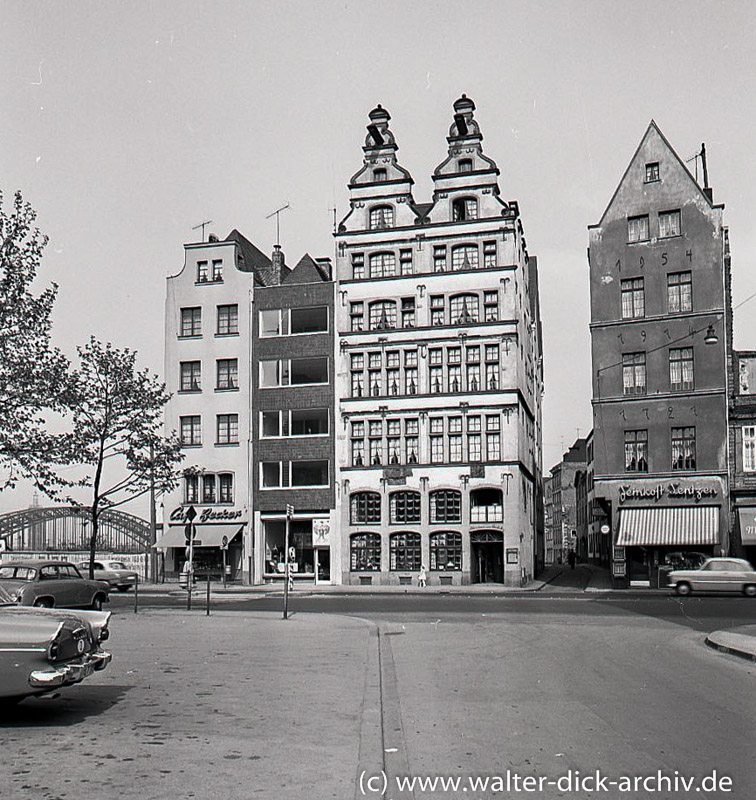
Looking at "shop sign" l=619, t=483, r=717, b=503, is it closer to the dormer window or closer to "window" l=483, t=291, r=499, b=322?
"window" l=483, t=291, r=499, b=322

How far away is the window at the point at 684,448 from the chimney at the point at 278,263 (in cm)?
2436

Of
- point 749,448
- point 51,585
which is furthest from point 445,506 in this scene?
point 51,585

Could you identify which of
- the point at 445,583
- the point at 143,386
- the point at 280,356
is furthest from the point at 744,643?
the point at 280,356

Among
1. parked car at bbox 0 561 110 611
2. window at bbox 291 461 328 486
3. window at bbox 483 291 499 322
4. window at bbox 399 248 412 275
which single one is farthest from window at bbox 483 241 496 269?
parked car at bbox 0 561 110 611

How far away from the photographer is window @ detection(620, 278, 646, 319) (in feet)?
165

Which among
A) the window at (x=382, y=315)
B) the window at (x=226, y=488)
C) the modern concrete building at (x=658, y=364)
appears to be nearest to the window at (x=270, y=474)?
the window at (x=226, y=488)

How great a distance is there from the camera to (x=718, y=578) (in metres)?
39.0

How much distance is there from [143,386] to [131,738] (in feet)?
97.3

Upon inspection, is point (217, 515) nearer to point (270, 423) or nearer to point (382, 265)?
point (270, 423)

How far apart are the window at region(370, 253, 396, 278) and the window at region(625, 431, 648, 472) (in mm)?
15258

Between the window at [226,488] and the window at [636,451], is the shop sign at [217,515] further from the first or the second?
the window at [636,451]

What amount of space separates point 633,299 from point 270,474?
21.5 metres

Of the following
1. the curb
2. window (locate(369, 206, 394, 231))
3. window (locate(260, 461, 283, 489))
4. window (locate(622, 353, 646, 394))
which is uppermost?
window (locate(369, 206, 394, 231))

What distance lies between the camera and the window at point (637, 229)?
5078cm
